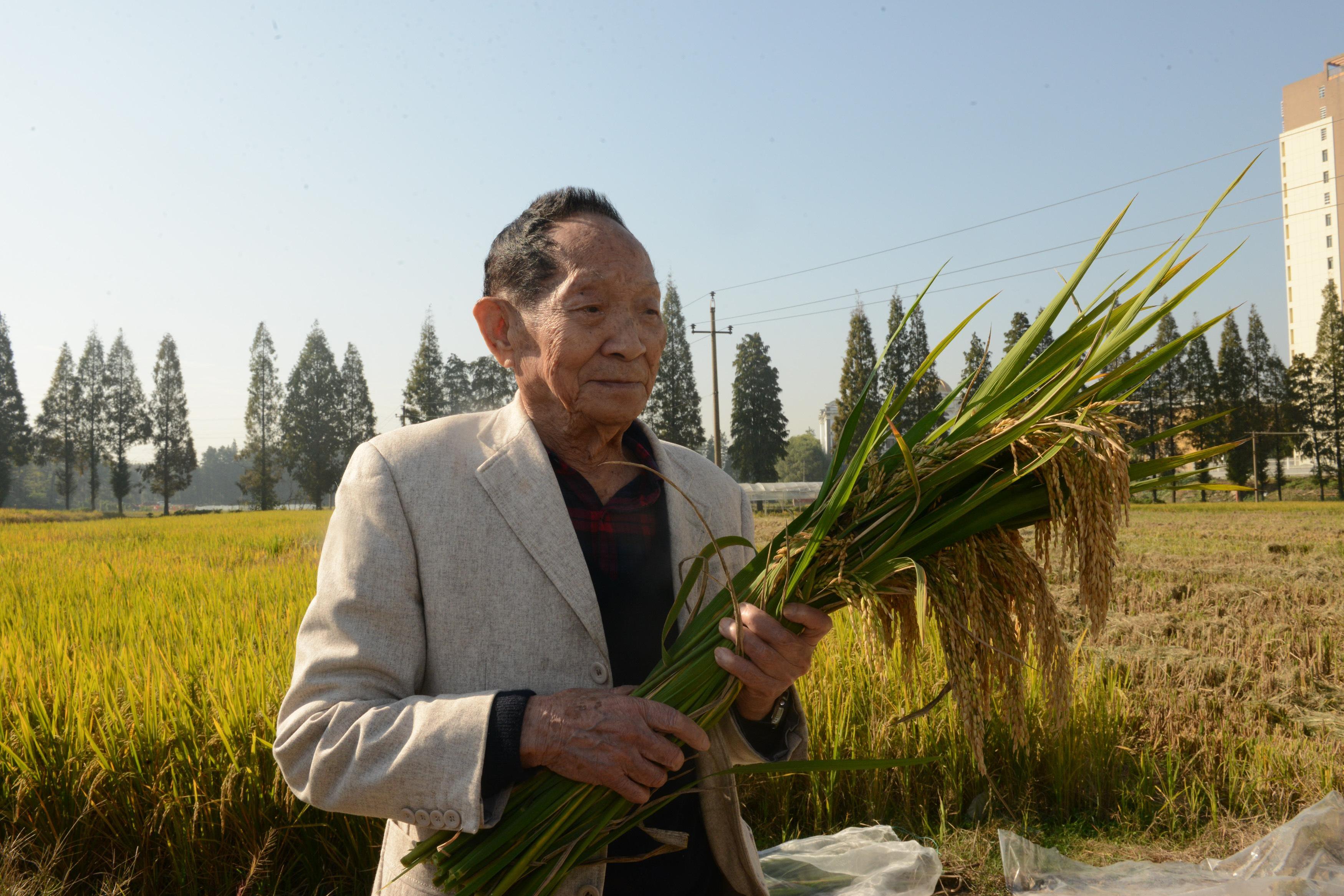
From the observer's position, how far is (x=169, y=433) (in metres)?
43.5

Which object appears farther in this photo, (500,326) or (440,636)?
(500,326)

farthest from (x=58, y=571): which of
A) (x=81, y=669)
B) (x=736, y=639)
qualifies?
(x=736, y=639)

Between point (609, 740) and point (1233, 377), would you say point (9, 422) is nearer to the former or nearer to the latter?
point (609, 740)

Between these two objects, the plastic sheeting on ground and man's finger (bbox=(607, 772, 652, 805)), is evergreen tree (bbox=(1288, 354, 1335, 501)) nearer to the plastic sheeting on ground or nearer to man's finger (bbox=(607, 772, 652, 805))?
the plastic sheeting on ground

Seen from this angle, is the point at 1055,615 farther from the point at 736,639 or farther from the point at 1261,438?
the point at 1261,438

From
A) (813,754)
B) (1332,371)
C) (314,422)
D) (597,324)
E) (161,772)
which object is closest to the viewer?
(597,324)

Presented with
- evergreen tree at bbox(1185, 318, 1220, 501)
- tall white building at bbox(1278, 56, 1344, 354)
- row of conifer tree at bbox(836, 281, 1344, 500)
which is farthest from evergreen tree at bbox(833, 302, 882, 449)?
tall white building at bbox(1278, 56, 1344, 354)

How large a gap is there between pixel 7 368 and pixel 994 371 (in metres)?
53.4

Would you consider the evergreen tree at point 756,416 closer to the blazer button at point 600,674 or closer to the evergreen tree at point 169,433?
the evergreen tree at point 169,433

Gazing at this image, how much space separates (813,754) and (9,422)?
52426 millimetres

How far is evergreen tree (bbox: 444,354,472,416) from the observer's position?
47.2m

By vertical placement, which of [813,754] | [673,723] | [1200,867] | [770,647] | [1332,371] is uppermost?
[1332,371]

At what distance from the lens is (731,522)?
1.77 m

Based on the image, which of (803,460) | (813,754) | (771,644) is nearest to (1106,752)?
(813,754)
